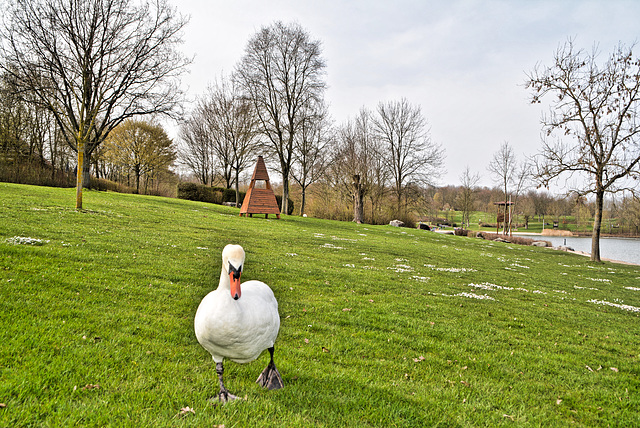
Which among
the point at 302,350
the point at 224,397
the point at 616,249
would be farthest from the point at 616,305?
the point at 616,249

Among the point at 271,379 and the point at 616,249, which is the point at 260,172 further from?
the point at 616,249

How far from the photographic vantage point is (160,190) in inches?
2058

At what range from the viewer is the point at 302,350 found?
456 cm

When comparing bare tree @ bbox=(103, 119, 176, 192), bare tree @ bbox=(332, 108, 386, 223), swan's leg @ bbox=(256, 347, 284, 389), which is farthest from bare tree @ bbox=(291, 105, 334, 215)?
swan's leg @ bbox=(256, 347, 284, 389)

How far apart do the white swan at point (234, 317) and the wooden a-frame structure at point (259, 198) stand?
22.6 m

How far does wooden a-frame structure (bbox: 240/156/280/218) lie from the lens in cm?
2497

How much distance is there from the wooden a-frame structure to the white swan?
22569 mm

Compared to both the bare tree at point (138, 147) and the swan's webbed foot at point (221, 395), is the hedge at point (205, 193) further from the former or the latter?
the swan's webbed foot at point (221, 395)

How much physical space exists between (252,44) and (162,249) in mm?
30437

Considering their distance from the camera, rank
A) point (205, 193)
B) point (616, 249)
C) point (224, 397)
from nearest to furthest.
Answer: point (224, 397) < point (205, 193) < point (616, 249)

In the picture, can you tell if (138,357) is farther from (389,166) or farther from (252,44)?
(389,166)

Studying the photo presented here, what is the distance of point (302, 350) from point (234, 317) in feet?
7.34

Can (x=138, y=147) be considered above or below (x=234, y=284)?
above

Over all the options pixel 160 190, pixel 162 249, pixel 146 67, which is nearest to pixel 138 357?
pixel 162 249
